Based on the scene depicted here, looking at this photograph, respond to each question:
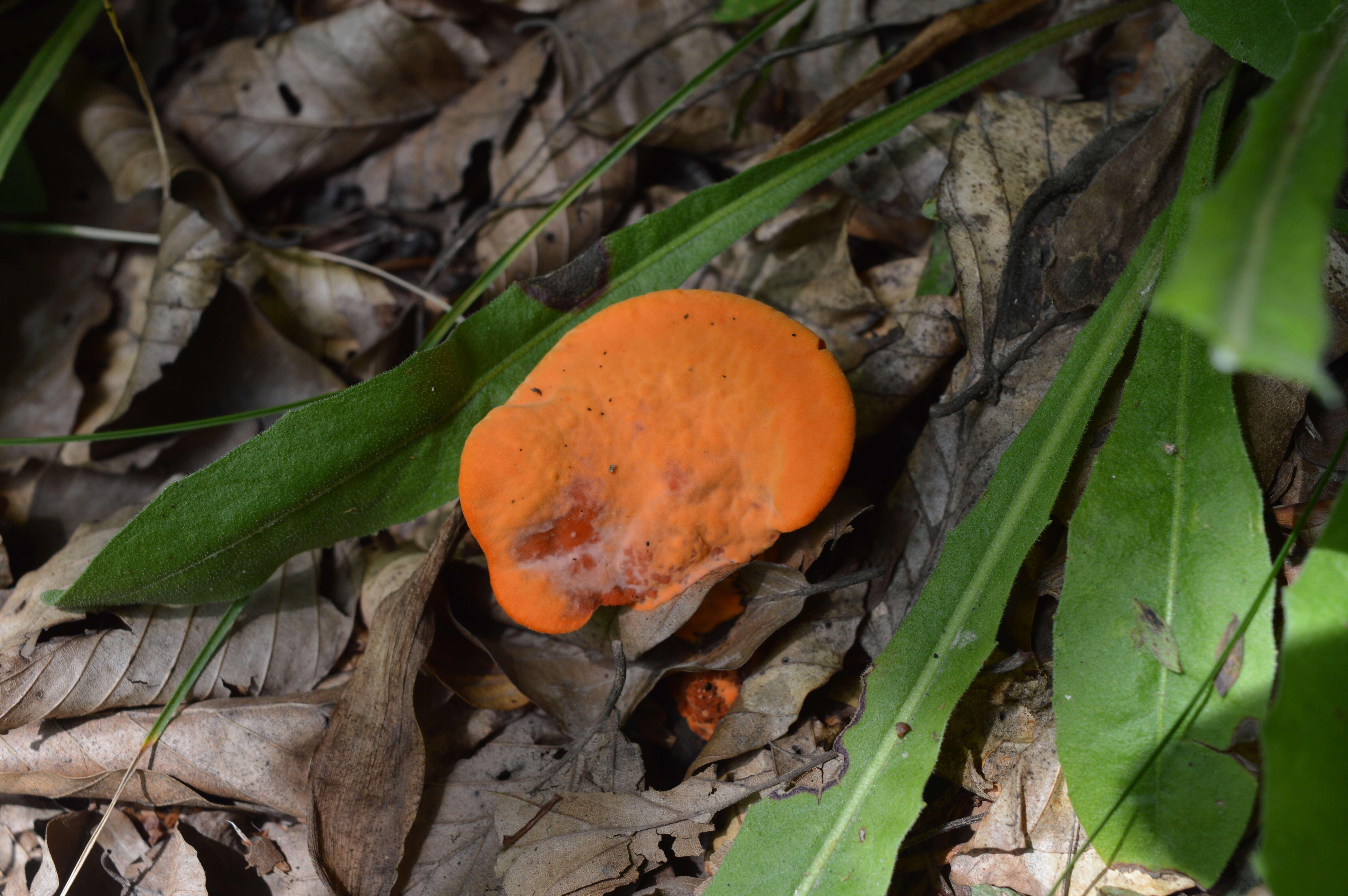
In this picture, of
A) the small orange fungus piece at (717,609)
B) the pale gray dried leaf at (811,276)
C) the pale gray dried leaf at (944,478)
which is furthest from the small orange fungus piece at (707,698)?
the pale gray dried leaf at (811,276)

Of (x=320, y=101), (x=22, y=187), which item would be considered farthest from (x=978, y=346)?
(x=22, y=187)

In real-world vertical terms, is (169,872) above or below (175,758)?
below

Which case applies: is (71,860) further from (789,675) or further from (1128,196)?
(1128,196)

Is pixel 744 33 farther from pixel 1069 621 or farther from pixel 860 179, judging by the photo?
pixel 1069 621

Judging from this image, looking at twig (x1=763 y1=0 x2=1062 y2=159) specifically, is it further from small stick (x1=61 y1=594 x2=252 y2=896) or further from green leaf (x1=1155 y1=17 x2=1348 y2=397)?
small stick (x1=61 y1=594 x2=252 y2=896)

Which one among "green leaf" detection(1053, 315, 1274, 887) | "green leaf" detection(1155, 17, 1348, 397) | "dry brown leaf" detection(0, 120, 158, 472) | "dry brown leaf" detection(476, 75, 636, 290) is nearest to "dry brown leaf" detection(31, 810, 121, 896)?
"dry brown leaf" detection(0, 120, 158, 472)

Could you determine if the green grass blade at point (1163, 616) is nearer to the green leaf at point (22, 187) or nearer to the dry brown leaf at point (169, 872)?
the dry brown leaf at point (169, 872)

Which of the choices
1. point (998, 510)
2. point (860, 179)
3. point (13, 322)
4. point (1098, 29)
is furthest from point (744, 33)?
point (13, 322)
